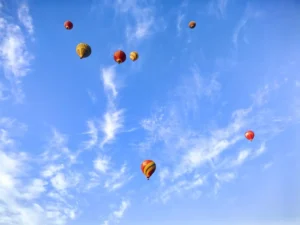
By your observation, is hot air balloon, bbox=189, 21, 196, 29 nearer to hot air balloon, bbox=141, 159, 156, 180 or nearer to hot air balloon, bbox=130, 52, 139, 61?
hot air balloon, bbox=130, 52, 139, 61

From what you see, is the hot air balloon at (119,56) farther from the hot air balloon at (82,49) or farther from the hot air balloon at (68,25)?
the hot air balloon at (68,25)

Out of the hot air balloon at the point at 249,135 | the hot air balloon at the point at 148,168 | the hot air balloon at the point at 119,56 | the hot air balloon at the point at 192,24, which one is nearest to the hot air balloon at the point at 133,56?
the hot air balloon at the point at 119,56

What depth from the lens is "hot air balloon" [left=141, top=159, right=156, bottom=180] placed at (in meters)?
35.8

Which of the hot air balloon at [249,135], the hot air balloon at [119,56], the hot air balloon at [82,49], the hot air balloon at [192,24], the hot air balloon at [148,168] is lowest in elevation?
the hot air balloon at [148,168]

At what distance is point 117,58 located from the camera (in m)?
37.9

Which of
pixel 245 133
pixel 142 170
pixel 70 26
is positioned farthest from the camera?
pixel 245 133

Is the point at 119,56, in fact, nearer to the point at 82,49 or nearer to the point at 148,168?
the point at 82,49

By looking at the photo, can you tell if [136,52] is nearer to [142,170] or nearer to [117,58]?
[117,58]

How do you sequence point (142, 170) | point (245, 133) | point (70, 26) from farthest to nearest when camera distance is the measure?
point (245, 133), point (70, 26), point (142, 170)

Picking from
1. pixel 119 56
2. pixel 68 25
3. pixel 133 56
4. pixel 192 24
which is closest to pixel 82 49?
pixel 119 56

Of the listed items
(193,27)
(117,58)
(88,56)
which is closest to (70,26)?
(88,56)

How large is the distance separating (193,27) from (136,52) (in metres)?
10.1

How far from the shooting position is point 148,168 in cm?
3578

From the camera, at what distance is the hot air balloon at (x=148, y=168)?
35812 millimetres
